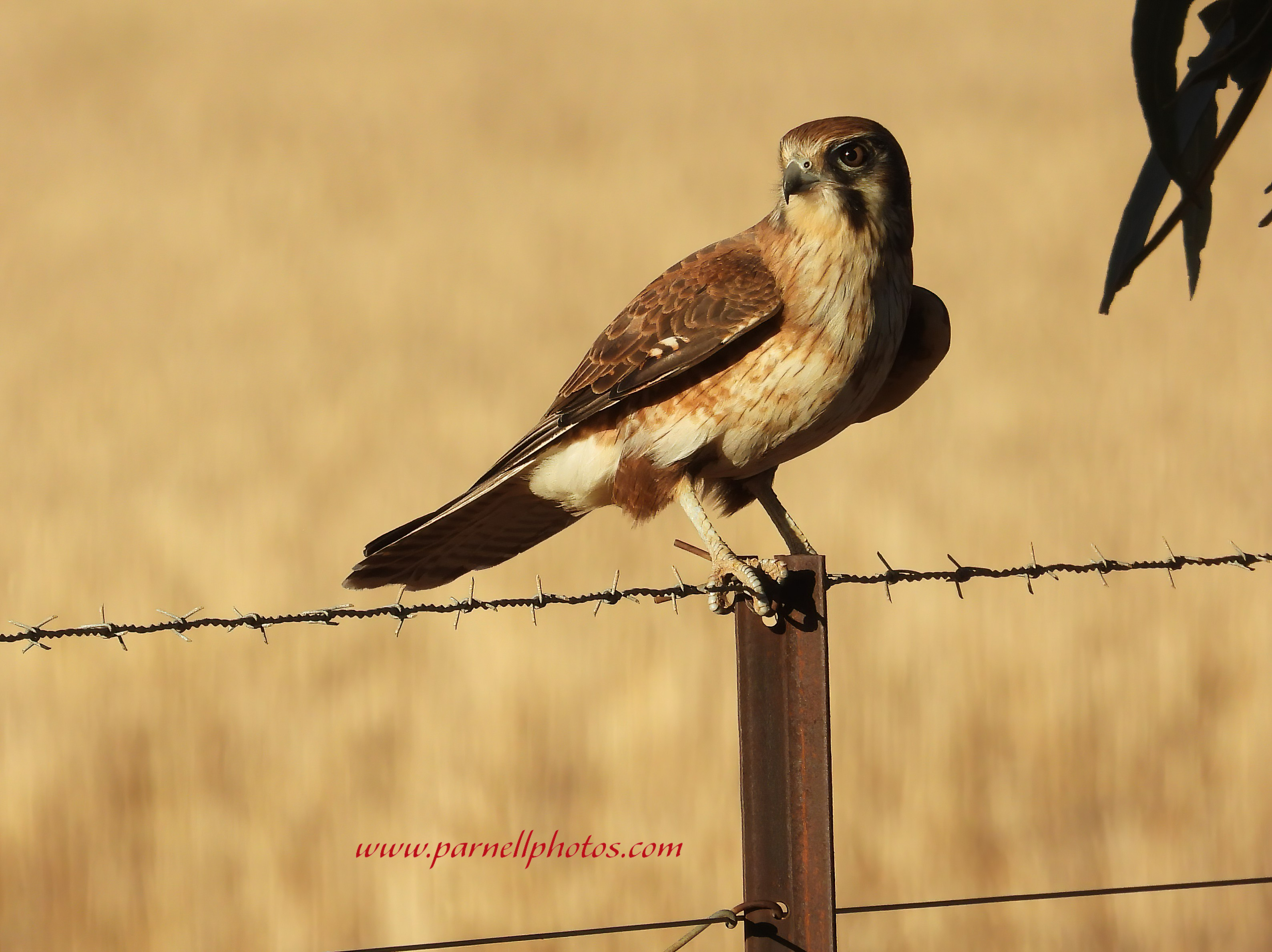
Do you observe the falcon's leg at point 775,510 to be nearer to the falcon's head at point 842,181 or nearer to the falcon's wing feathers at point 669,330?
the falcon's wing feathers at point 669,330

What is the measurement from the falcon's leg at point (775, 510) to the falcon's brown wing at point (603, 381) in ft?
1.88

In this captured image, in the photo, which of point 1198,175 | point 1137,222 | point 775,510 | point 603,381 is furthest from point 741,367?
point 1198,175

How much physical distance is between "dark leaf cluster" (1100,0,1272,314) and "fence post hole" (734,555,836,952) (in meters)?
0.77

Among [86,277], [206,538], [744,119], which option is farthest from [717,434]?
[744,119]

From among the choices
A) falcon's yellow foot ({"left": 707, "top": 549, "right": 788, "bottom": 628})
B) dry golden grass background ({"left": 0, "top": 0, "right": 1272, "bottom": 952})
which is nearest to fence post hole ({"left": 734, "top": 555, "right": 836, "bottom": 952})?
falcon's yellow foot ({"left": 707, "top": 549, "right": 788, "bottom": 628})

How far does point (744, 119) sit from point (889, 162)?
30.9ft

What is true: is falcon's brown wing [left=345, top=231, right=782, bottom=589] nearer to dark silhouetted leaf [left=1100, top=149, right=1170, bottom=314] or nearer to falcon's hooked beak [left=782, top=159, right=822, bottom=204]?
falcon's hooked beak [left=782, top=159, right=822, bottom=204]

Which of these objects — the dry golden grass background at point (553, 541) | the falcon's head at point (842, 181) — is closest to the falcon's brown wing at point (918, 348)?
the falcon's head at point (842, 181)

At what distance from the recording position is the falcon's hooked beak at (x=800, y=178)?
3598 millimetres

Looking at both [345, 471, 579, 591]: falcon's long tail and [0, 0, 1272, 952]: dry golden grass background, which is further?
[0, 0, 1272, 952]: dry golden grass background

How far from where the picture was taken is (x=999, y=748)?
6.06 m

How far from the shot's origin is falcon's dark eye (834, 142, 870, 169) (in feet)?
11.9

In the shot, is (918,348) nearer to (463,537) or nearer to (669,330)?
(669,330)

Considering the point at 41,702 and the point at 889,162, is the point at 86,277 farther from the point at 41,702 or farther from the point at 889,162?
the point at 889,162
